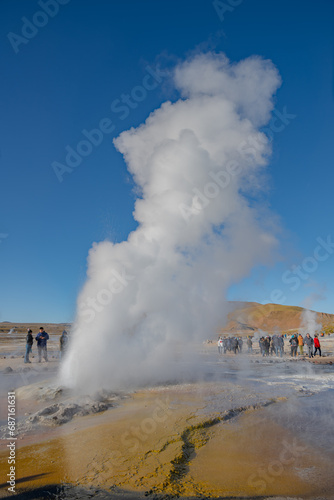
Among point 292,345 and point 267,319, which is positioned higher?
point 292,345

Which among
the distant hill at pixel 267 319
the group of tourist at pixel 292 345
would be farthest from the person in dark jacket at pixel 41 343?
the distant hill at pixel 267 319

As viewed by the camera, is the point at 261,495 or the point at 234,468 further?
the point at 234,468

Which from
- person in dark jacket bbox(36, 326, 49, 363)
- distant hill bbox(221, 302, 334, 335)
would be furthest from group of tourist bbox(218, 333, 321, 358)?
distant hill bbox(221, 302, 334, 335)

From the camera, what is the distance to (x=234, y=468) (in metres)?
4.16

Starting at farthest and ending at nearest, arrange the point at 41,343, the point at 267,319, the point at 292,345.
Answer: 1. the point at 267,319
2. the point at 292,345
3. the point at 41,343

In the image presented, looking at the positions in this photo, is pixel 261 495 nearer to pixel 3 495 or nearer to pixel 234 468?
pixel 234 468

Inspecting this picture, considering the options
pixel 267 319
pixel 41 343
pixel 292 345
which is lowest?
pixel 267 319

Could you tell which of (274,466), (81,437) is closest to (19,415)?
(81,437)

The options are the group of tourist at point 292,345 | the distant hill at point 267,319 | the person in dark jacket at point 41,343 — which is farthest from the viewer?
the distant hill at point 267,319

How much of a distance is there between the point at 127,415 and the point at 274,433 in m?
3.06

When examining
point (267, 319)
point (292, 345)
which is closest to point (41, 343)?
point (292, 345)

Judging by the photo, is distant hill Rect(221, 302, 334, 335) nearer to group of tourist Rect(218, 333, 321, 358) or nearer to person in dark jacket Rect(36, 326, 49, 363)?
group of tourist Rect(218, 333, 321, 358)

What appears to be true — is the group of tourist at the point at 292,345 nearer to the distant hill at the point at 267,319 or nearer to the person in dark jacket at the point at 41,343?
the person in dark jacket at the point at 41,343

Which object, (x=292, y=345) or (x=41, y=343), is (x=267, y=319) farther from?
(x=41, y=343)
